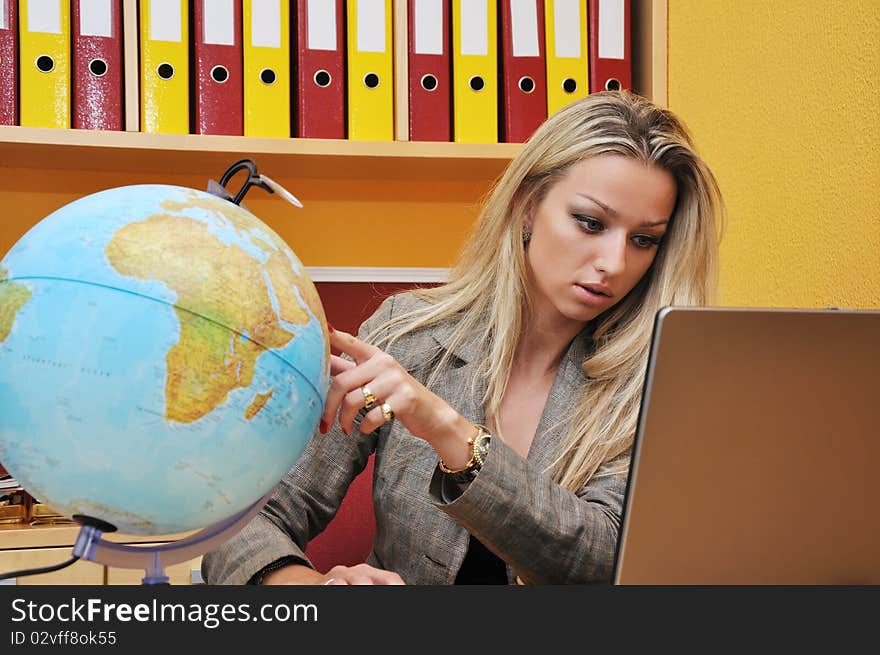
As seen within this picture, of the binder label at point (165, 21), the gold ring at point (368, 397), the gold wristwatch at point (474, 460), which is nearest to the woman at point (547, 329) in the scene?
the gold wristwatch at point (474, 460)

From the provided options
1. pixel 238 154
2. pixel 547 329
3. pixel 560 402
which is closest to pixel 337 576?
pixel 560 402

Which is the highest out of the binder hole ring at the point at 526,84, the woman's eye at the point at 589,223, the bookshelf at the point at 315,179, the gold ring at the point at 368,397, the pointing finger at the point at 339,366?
the binder hole ring at the point at 526,84

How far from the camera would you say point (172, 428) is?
2.19ft

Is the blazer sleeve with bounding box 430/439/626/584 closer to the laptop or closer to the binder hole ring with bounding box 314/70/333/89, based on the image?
the laptop

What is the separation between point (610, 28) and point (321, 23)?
0.57 m

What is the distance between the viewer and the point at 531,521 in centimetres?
A: 105

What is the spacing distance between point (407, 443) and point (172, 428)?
768 millimetres

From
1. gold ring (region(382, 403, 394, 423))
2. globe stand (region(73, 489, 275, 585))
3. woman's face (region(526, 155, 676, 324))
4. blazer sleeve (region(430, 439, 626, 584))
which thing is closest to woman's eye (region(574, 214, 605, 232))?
woman's face (region(526, 155, 676, 324))

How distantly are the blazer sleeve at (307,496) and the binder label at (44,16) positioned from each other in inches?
36.2

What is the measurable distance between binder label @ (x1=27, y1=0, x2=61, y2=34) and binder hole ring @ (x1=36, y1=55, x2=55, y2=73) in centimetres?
4

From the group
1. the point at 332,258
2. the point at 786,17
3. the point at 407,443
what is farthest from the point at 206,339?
the point at 332,258

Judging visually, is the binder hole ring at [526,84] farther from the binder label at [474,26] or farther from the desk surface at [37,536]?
the desk surface at [37,536]

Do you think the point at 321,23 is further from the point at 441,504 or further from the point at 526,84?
the point at 441,504

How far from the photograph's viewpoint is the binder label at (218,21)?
5.81 ft
